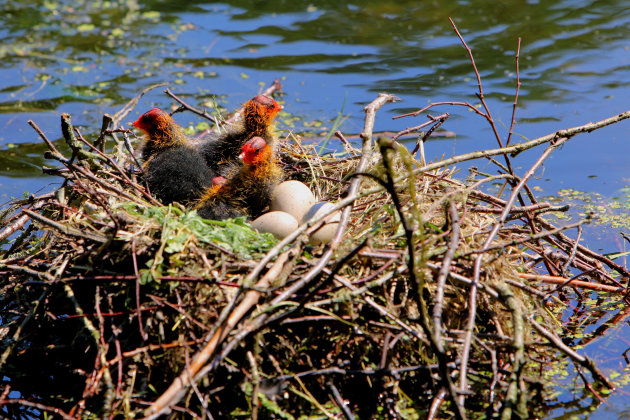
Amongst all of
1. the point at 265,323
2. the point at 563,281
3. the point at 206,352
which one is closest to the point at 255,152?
the point at 265,323

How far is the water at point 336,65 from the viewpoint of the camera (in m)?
6.15

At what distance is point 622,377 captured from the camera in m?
3.18

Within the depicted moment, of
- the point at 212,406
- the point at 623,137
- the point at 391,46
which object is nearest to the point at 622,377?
the point at 212,406

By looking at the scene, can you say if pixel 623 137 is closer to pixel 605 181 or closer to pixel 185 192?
pixel 605 181

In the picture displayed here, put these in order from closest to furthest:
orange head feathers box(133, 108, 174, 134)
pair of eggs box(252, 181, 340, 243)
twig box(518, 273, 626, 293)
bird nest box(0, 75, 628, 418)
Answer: bird nest box(0, 75, 628, 418) < twig box(518, 273, 626, 293) < pair of eggs box(252, 181, 340, 243) < orange head feathers box(133, 108, 174, 134)

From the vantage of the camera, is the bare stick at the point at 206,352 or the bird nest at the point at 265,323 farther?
the bird nest at the point at 265,323

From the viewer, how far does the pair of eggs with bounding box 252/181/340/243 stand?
3.36 metres

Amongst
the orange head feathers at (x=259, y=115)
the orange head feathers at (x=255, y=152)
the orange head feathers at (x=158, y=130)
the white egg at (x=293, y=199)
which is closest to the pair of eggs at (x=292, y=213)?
the white egg at (x=293, y=199)

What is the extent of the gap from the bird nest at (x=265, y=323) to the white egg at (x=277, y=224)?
23 cm

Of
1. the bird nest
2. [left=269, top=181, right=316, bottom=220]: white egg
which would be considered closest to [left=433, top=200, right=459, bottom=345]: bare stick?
the bird nest

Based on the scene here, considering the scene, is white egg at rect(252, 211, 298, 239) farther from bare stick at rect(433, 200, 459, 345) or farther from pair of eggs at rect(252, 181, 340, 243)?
bare stick at rect(433, 200, 459, 345)

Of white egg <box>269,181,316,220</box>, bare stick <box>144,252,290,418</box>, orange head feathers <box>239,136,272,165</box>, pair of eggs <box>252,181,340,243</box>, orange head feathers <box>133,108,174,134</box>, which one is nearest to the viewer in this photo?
bare stick <box>144,252,290,418</box>

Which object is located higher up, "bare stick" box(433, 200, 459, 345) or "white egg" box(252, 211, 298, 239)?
"bare stick" box(433, 200, 459, 345)

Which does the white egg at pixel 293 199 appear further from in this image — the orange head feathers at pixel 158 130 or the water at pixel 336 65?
the water at pixel 336 65
